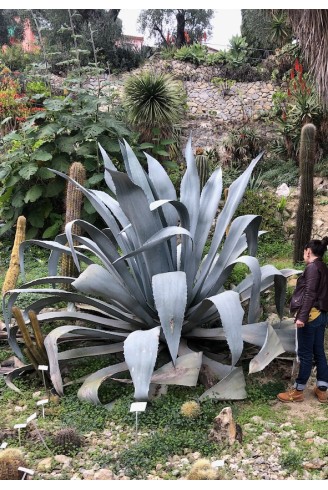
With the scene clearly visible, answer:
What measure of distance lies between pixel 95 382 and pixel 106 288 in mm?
Result: 670

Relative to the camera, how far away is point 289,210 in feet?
27.0

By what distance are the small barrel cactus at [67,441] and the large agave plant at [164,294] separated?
444 millimetres

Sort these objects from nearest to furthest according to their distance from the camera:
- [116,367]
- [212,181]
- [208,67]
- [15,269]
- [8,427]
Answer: [8,427]
[116,367]
[212,181]
[15,269]
[208,67]

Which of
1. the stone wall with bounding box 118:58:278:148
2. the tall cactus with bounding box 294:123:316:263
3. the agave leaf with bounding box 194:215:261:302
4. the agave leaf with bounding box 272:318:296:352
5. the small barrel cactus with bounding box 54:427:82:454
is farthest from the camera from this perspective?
the stone wall with bounding box 118:58:278:148

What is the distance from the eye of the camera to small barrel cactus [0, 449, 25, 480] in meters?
3.14

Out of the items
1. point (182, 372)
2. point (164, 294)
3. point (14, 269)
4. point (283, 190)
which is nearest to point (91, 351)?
point (182, 372)

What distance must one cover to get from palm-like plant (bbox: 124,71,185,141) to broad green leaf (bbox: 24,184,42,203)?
8.38ft

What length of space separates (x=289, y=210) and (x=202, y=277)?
386cm

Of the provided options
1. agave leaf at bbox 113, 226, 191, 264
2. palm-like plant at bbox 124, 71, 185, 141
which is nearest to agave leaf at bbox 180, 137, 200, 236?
agave leaf at bbox 113, 226, 191, 264

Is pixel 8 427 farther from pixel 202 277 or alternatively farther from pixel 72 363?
pixel 202 277

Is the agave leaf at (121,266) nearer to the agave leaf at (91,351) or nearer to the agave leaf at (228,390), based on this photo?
the agave leaf at (91,351)

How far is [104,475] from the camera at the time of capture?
3180 mm

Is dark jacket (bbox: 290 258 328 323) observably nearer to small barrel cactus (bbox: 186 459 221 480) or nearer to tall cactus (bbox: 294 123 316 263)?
small barrel cactus (bbox: 186 459 221 480)

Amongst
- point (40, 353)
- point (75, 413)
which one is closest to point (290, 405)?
point (75, 413)
